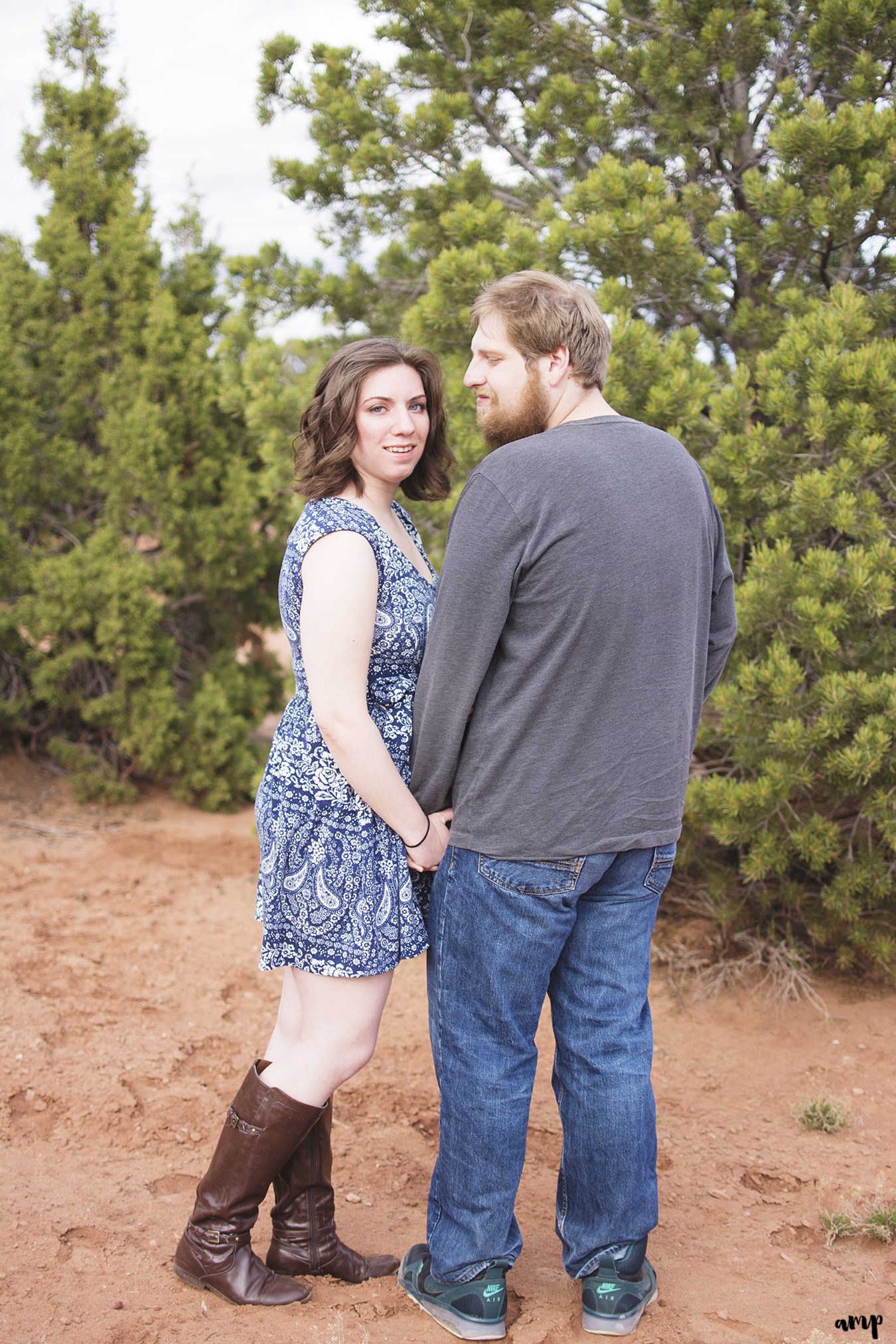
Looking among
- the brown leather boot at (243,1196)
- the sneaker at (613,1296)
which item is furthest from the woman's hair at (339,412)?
the sneaker at (613,1296)

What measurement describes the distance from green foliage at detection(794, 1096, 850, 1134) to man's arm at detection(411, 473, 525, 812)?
1908 millimetres

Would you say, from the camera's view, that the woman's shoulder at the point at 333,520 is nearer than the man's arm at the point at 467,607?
No

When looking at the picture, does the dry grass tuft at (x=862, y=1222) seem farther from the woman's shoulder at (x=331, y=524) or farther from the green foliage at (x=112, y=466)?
the green foliage at (x=112, y=466)

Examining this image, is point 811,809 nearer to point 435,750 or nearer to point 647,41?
point 435,750

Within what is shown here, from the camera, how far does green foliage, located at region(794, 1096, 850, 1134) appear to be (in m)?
3.23

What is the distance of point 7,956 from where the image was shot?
4316 mm

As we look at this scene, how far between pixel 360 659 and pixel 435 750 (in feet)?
0.77

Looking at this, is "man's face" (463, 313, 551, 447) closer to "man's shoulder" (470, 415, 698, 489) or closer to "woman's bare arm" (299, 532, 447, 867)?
"man's shoulder" (470, 415, 698, 489)

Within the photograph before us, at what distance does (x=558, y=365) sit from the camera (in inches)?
85.0

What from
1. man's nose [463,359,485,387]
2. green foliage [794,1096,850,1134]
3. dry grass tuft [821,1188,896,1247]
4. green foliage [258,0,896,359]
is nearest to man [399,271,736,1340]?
man's nose [463,359,485,387]

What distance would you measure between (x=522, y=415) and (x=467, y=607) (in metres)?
0.44

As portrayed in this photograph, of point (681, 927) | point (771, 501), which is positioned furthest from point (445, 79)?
point (681, 927)

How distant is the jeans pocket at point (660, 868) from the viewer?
2.27 m

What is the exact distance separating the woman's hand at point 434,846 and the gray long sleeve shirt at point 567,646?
0.07 m
